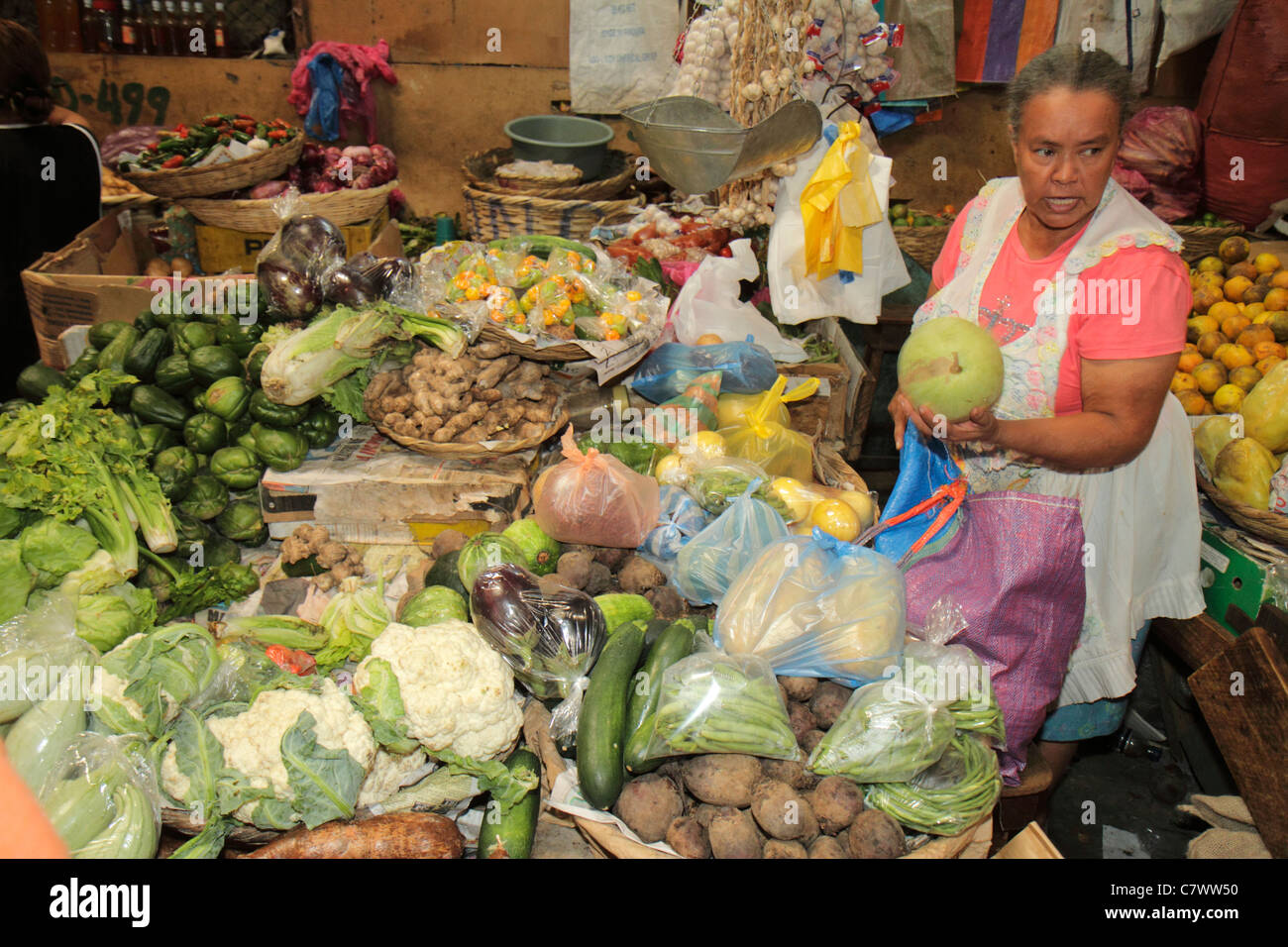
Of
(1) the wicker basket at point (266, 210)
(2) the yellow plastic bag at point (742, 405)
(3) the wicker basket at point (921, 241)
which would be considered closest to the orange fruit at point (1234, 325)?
(3) the wicker basket at point (921, 241)

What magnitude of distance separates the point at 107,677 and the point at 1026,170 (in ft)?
8.38

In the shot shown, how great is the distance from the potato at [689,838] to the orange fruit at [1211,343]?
365 cm

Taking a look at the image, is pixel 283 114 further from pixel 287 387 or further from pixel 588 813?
pixel 588 813

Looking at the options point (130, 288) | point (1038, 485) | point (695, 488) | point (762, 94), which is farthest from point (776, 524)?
point (130, 288)

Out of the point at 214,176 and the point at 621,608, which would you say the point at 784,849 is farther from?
the point at 214,176

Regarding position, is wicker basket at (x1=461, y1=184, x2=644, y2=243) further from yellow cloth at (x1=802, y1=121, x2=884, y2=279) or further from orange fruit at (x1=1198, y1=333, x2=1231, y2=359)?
orange fruit at (x1=1198, y1=333, x2=1231, y2=359)

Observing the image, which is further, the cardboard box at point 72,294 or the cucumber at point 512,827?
the cardboard box at point 72,294

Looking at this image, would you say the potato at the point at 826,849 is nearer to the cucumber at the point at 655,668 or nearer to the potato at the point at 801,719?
the potato at the point at 801,719

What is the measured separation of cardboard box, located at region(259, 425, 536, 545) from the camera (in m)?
2.93

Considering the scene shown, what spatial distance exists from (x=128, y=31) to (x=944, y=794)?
7.59 m

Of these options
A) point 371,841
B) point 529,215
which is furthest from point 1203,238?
point 371,841

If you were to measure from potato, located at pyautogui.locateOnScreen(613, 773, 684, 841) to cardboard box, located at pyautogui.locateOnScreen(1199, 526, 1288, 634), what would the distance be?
2.25 metres

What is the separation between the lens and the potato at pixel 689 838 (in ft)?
5.56

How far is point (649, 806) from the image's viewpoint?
174cm
